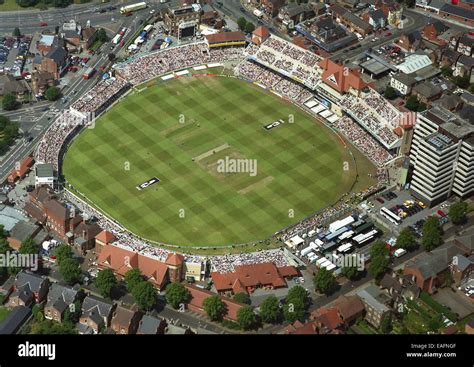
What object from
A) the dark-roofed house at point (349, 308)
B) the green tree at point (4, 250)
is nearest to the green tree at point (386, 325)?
the dark-roofed house at point (349, 308)

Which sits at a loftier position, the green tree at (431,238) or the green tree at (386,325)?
the green tree at (431,238)

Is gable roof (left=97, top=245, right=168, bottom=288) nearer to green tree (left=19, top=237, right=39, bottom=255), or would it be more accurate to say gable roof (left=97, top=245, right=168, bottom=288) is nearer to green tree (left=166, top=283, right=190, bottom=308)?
green tree (left=166, top=283, right=190, bottom=308)

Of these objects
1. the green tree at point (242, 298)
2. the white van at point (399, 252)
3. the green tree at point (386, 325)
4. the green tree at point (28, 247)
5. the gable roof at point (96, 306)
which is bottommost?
the green tree at point (386, 325)

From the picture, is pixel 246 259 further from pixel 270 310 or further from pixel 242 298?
pixel 270 310

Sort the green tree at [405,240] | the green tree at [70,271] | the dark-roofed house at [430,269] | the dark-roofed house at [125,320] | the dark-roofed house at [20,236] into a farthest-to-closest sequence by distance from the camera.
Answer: the green tree at [405,240]
the dark-roofed house at [20,236]
the dark-roofed house at [430,269]
the green tree at [70,271]
the dark-roofed house at [125,320]

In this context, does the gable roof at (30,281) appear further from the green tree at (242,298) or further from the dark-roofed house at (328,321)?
the dark-roofed house at (328,321)

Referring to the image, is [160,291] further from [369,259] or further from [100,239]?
[369,259]

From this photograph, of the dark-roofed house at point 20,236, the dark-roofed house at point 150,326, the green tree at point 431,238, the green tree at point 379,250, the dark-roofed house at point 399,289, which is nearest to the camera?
the dark-roofed house at point 150,326

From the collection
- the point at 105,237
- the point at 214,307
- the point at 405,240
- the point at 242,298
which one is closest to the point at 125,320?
the point at 214,307
